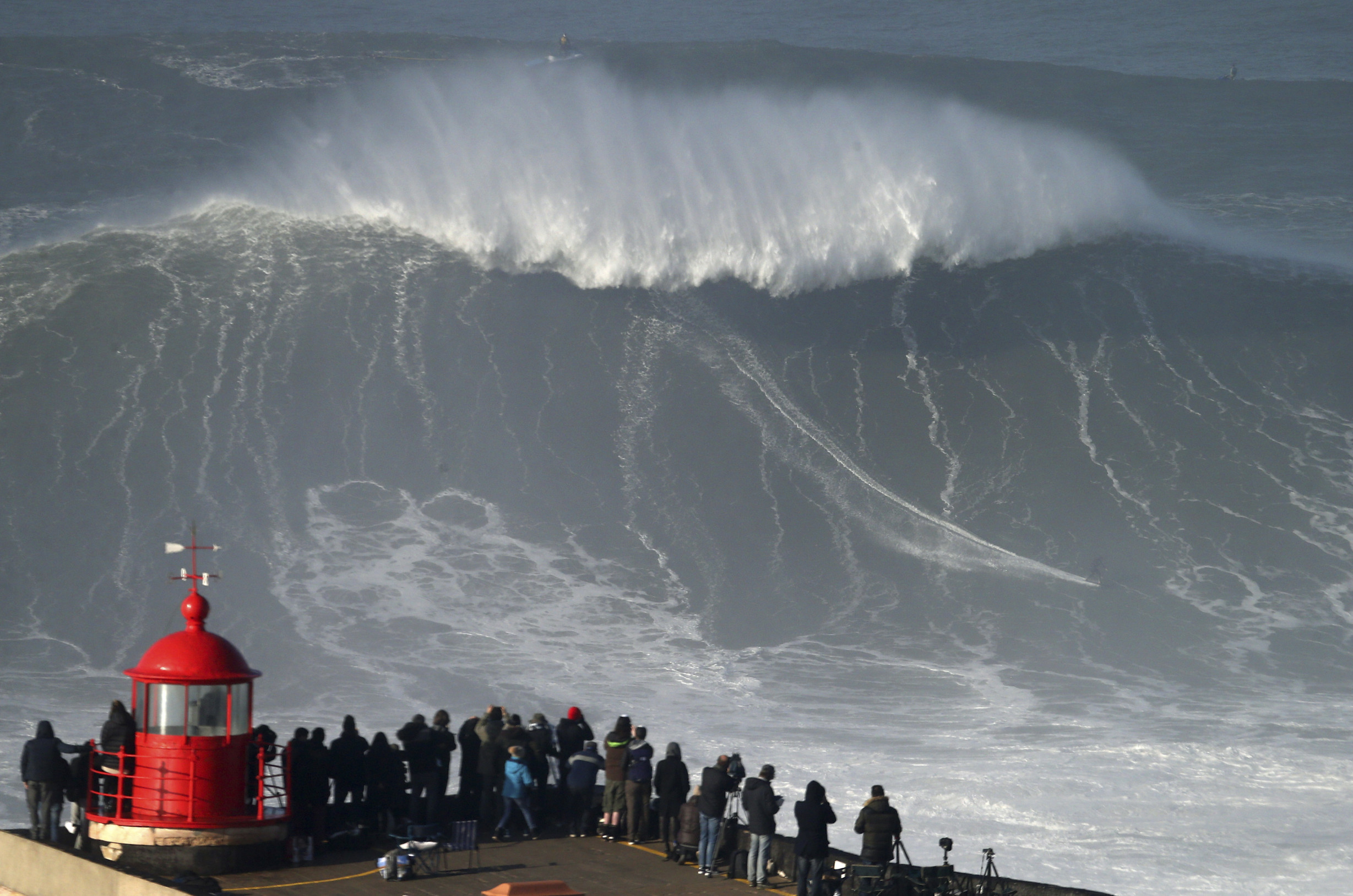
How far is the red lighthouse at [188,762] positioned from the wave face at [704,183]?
67.0 feet

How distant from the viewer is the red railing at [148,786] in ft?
26.3

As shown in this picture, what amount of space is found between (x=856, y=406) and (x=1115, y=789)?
38.6ft

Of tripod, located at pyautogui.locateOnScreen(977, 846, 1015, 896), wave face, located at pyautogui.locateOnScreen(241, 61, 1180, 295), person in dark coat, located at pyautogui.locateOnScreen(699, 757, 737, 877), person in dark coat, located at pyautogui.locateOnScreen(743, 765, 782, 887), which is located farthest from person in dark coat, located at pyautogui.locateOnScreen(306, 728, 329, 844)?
wave face, located at pyautogui.locateOnScreen(241, 61, 1180, 295)

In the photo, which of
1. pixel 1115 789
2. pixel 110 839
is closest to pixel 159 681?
pixel 110 839

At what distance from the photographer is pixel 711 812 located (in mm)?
8625

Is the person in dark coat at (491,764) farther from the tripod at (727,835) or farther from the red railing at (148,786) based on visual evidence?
the tripod at (727,835)

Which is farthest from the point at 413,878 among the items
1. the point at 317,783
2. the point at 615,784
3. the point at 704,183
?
the point at 704,183

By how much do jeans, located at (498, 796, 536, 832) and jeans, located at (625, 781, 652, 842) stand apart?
0.60 m

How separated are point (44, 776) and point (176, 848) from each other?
1093mm

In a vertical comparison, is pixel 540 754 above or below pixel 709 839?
above

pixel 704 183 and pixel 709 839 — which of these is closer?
pixel 709 839

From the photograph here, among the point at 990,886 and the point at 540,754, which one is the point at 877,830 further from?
the point at 540,754

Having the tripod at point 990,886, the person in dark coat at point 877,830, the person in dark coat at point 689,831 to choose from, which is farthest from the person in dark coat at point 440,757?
the tripod at point 990,886

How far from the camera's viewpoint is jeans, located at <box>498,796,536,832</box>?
9273mm
